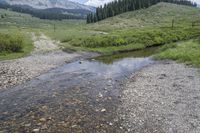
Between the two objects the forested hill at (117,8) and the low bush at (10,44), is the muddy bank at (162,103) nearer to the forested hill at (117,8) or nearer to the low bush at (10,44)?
the low bush at (10,44)

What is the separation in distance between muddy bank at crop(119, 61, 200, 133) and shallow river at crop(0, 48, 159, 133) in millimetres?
1095

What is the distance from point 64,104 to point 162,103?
8.27 metres

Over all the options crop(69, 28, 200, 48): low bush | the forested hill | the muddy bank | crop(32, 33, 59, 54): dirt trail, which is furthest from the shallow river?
the forested hill

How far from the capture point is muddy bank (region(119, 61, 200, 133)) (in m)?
15.7

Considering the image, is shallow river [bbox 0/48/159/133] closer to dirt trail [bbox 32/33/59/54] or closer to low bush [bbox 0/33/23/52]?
low bush [bbox 0/33/23/52]

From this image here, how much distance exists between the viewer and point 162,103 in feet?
64.5

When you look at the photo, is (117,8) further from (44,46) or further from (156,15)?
(44,46)

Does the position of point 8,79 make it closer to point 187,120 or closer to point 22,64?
point 22,64

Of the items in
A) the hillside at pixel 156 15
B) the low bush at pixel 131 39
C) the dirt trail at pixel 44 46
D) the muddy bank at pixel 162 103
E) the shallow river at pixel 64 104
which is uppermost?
the hillside at pixel 156 15

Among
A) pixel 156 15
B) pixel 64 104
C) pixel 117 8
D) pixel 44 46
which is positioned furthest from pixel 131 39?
pixel 117 8

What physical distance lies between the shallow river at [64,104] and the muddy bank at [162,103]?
3.59ft

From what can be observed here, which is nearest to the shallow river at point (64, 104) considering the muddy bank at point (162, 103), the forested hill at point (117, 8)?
the muddy bank at point (162, 103)

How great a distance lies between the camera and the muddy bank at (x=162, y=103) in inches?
618

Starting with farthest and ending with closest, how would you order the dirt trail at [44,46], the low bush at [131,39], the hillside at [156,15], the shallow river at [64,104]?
the hillside at [156,15], the low bush at [131,39], the dirt trail at [44,46], the shallow river at [64,104]
